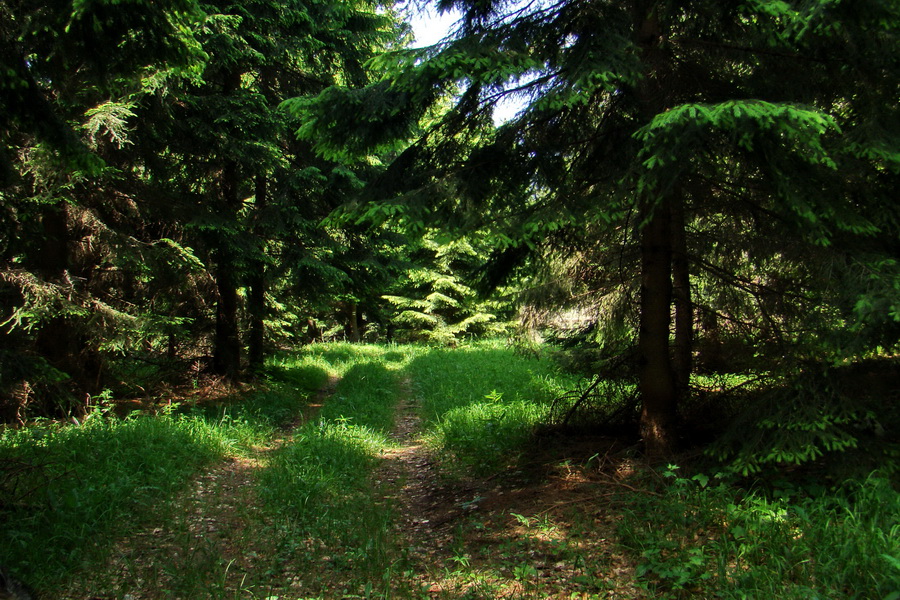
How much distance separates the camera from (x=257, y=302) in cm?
1121

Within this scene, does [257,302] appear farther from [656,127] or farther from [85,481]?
[656,127]

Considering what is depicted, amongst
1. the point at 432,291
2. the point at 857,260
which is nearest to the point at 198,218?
the point at 857,260

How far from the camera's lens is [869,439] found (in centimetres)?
389

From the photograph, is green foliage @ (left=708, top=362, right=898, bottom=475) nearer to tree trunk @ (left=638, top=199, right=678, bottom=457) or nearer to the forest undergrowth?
the forest undergrowth

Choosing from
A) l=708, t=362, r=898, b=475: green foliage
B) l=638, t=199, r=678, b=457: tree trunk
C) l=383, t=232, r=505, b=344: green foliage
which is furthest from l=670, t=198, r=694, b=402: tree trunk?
l=383, t=232, r=505, b=344: green foliage

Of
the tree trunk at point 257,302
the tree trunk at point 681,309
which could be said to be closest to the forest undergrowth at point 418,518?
the tree trunk at point 681,309

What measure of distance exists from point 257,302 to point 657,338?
28.1 ft

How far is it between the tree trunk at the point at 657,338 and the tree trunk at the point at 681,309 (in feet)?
0.85

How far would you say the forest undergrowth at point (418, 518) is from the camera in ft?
11.9

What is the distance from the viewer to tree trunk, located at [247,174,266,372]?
410 inches

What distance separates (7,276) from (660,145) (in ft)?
26.3

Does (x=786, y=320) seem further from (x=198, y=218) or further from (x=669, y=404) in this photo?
(x=198, y=218)

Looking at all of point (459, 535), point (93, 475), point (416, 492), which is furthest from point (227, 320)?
point (459, 535)

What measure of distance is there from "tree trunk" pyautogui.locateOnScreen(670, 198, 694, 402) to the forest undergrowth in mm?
1157
